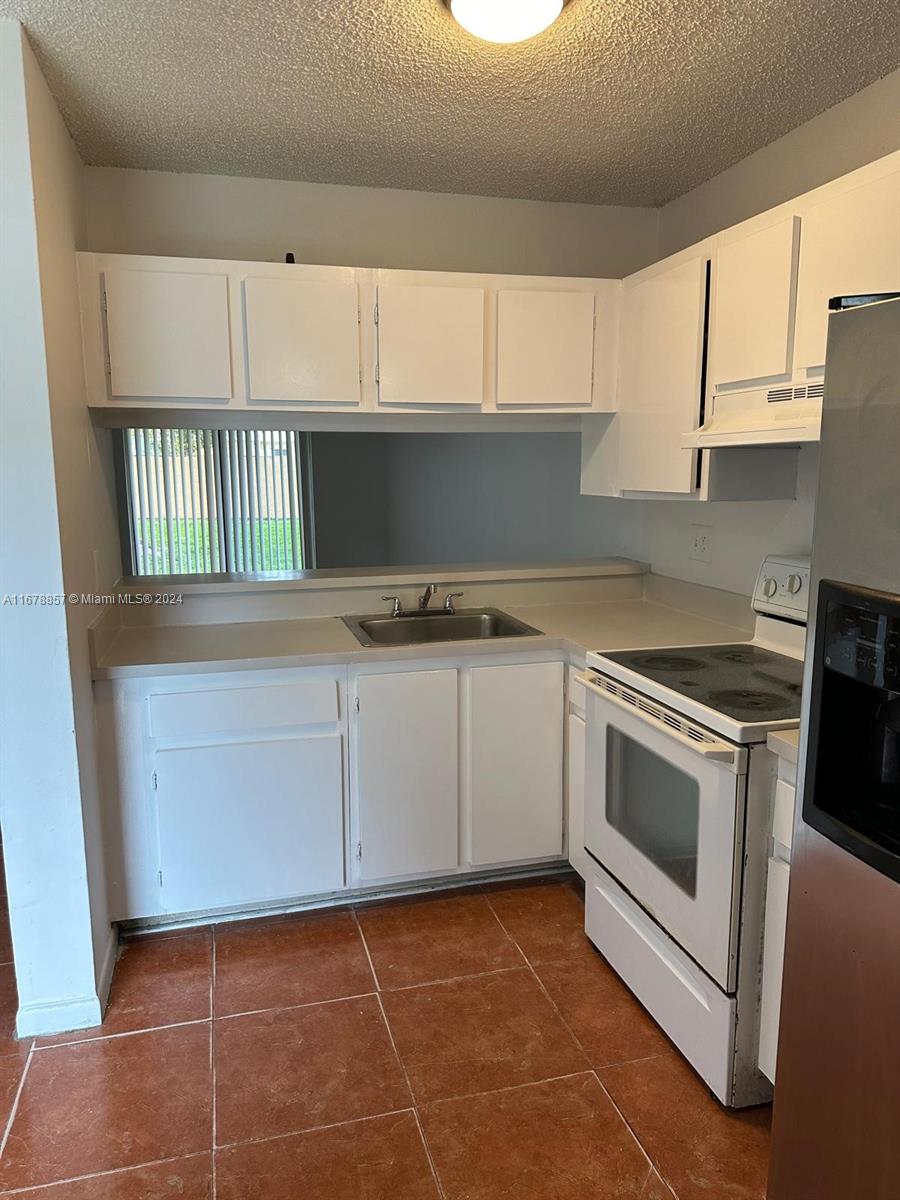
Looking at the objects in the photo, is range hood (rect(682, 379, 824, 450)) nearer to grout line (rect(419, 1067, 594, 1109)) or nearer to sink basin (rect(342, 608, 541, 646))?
sink basin (rect(342, 608, 541, 646))

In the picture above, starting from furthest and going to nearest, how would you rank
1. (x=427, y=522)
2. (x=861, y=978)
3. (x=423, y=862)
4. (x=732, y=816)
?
1. (x=427, y=522)
2. (x=423, y=862)
3. (x=732, y=816)
4. (x=861, y=978)

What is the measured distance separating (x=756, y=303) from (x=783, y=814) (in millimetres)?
1259

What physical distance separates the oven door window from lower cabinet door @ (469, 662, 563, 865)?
0.44 meters

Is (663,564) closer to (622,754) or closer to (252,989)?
(622,754)

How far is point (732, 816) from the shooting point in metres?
1.71

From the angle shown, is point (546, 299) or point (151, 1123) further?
point (546, 299)

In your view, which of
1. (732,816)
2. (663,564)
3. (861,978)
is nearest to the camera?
(861,978)

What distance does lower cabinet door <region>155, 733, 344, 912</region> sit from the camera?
242 cm

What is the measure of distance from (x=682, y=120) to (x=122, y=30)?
4.94ft

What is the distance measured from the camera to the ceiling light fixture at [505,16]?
5.38 feet

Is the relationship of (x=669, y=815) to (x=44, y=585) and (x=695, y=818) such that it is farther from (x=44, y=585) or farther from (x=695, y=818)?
(x=44, y=585)

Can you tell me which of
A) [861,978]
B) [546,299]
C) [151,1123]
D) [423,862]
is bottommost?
[151,1123]

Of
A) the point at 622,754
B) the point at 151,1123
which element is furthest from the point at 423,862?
the point at 151,1123

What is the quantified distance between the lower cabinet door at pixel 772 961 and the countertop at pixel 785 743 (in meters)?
0.23
